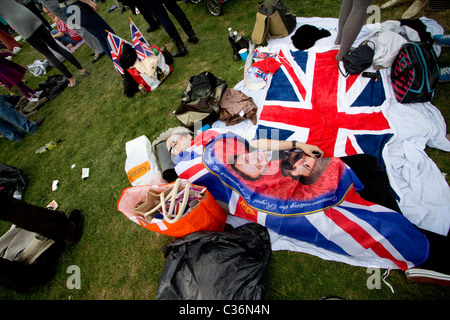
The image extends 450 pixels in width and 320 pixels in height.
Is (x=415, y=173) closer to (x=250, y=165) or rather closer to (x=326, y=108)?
(x=326, y=108)

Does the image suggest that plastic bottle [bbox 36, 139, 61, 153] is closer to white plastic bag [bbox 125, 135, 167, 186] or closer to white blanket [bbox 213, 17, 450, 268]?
white plastic bag [bbox 125, 135, 167, 186]

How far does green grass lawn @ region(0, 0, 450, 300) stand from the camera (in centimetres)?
189

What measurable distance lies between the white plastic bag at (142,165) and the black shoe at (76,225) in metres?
1.03

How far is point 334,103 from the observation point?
271 cm

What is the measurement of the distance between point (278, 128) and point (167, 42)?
4176mm

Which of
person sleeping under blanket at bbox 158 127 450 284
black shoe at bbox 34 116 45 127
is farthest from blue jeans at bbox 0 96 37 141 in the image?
person sleeping under blanket at bbox 158 127 450 284

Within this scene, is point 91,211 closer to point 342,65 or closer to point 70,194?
point 70,194

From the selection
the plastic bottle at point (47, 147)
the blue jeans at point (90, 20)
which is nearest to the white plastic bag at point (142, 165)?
the plastic bottle at point (47, 147)

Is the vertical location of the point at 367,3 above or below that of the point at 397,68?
above

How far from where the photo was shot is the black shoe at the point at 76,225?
2.68m

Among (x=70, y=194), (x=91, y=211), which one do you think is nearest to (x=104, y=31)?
(x=70, y=194)

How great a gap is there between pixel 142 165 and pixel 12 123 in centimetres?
375

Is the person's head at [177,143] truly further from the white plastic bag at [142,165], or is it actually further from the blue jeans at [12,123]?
the blue jeans at [12,123]

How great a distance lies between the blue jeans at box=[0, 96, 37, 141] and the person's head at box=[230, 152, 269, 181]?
193 inches
